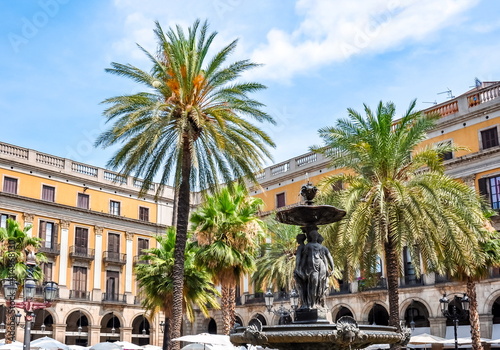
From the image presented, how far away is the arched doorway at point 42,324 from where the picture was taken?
4041cm

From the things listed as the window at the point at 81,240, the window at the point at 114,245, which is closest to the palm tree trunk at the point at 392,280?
the window at the point at 81,240

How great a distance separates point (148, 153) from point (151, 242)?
28739mm

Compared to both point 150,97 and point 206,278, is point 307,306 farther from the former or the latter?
point 206,278

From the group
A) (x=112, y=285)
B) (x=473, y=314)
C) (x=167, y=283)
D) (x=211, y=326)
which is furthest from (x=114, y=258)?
(x=473, y=314)

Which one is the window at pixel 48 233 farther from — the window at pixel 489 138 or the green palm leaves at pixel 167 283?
the window at pixel 489 138

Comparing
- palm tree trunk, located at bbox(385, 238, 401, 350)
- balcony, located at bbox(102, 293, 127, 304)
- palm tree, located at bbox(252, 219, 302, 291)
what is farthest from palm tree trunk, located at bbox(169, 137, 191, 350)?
balcony, located at bbox(102, 293, 127, 304)

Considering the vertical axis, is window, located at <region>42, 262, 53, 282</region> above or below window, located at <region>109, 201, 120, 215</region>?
below

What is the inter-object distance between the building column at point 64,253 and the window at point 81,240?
2.64 feet

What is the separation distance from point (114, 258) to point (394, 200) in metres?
30.6

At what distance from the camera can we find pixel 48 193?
41.2 metres

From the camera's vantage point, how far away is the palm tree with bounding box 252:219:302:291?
32.7 meters

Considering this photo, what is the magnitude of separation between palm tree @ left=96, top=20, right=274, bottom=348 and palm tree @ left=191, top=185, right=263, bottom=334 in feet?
10.6

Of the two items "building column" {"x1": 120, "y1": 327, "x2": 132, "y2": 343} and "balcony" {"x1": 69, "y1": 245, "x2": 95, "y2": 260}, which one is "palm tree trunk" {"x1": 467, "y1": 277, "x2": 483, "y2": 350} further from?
"building column" {"x1": 120, "y1": 327, "x2": 132, "y2": 343}

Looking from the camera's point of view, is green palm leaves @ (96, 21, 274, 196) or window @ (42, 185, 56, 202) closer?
green palm leaves @ (96, 21, 274, 196)
